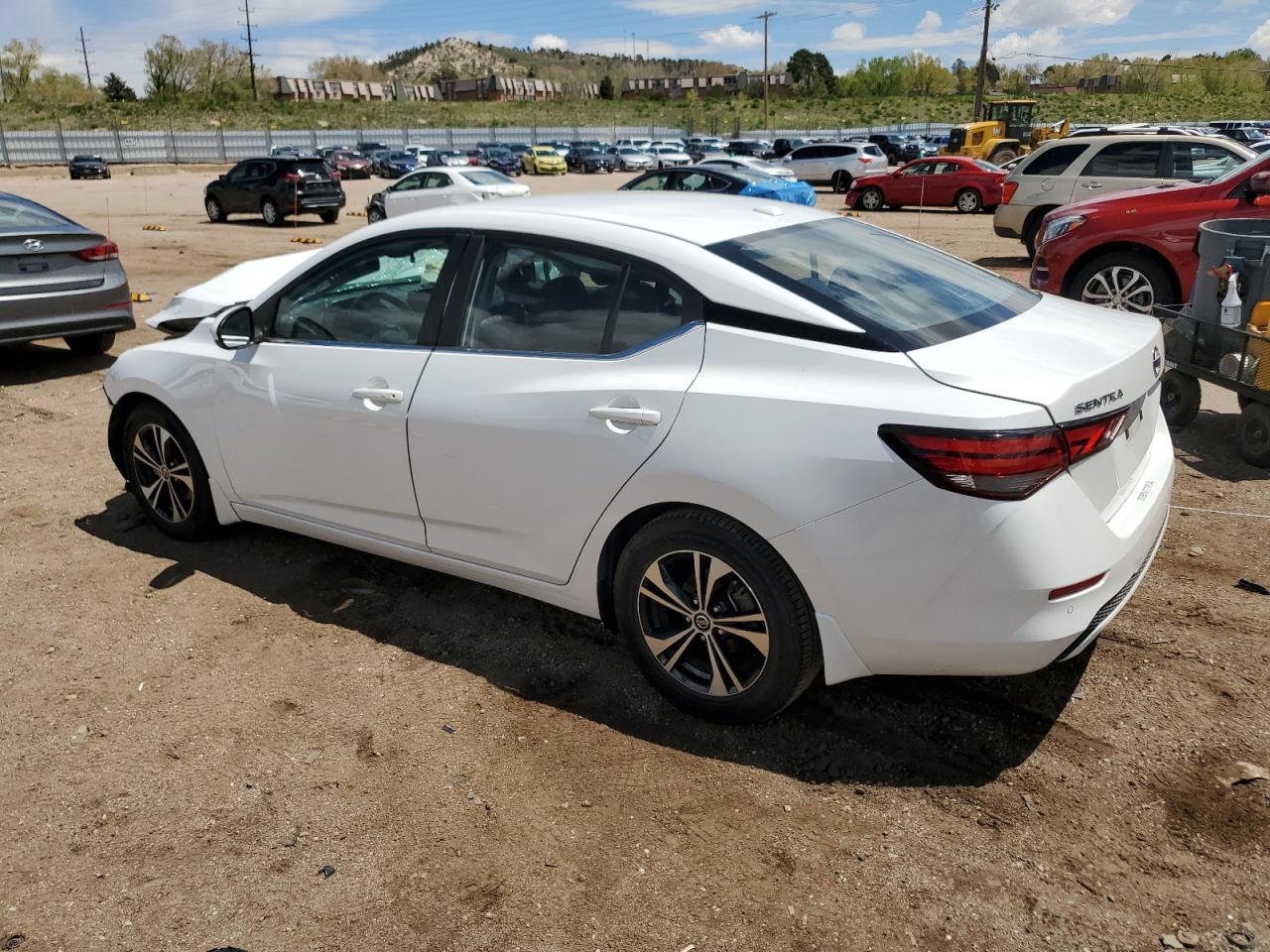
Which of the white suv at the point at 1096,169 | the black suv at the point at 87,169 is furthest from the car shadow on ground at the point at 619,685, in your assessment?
the black suv at the point at 87,169

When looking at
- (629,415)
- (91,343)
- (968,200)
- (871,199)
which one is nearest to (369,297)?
(629,415)

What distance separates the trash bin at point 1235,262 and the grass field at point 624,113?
70.7 m

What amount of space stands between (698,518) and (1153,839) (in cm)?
150

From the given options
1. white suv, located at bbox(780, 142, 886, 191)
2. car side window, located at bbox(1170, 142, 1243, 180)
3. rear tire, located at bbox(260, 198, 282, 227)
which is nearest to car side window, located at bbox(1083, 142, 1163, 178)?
car side window, located at bbox(1170, 142, 1243, 180)

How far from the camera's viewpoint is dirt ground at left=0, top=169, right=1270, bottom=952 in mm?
2498

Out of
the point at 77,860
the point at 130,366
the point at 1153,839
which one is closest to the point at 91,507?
the point at 130,366

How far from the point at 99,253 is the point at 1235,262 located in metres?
8.35

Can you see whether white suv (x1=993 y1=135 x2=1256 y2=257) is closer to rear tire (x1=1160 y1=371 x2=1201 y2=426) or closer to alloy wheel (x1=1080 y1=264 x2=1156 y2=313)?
alloy wheel (x1=1080 y1=264 x2=1156 y2=313)

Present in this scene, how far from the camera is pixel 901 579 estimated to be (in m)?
2.70

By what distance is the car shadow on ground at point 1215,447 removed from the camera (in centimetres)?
550

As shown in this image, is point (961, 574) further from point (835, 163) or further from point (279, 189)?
point (835, 163)

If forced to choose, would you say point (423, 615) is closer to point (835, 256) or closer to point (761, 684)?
point (761, 684)

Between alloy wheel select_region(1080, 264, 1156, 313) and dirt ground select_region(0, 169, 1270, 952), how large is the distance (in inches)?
173

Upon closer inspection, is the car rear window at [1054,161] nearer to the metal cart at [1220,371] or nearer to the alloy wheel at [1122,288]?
the alloy wheel at [1122,288]
